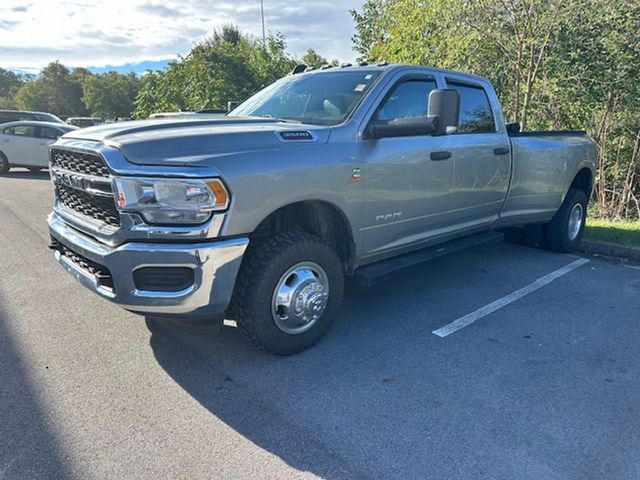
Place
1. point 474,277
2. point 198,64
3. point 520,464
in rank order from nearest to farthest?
point 520,464, point 474,277, point 198,64

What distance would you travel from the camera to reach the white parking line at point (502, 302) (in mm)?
3969

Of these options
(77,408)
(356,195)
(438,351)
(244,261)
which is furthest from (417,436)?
(77,408)

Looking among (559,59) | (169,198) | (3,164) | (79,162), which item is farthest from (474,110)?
(3,164)

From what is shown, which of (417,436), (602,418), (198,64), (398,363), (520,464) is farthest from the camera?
(198,64)

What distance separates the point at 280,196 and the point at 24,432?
73.6 inches

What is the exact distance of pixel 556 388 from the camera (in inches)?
122

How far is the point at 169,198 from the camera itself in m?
2.75

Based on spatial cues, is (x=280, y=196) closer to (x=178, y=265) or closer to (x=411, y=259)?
(x=178, y=265)

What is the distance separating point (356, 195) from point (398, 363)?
120cm

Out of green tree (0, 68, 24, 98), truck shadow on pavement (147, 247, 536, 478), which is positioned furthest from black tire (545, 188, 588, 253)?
green tree (0, 68, 24, 98)

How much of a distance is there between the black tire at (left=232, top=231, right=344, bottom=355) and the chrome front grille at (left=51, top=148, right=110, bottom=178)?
999 mm

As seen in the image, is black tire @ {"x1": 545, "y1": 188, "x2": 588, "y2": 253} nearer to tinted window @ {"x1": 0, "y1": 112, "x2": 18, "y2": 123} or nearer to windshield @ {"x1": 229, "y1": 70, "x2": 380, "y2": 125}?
Answer: windshield @ {"x1": 229, "y1": 70, "x2": 380, "y2": 125}

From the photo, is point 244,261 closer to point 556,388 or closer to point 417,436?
point 417,436

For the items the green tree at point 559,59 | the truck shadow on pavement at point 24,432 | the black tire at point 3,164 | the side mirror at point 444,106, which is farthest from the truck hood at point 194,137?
the black tire at point 3,164
